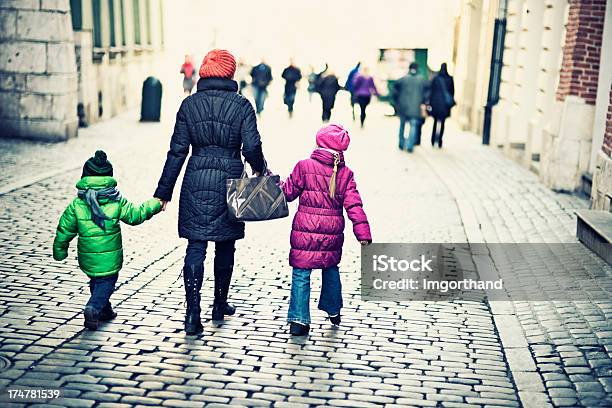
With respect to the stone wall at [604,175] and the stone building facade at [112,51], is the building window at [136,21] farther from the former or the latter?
the stone wall at [604,175]

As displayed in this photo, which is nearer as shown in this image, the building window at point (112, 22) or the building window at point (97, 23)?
the building window at point (97, 23)

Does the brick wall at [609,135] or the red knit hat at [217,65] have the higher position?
the red knit hat at [217,65]

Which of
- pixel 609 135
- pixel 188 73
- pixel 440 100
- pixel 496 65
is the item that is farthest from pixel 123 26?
pixel 609 135

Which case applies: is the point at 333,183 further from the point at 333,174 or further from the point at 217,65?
the point at 217,65

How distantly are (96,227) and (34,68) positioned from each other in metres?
11.3

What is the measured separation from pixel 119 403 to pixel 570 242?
6.06 meters

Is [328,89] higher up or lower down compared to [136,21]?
lower down

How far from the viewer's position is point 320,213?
648 cm

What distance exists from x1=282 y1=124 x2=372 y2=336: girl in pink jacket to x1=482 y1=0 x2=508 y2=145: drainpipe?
44.8ft

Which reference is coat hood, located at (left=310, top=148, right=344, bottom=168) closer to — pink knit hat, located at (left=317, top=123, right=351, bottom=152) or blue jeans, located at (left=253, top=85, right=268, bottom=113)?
pink knit hat, located at (left=317, top=123, right=351, bottom=152)

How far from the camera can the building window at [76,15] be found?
62.8 ft

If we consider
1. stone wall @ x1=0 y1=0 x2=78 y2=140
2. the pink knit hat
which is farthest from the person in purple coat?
the pink knit hat

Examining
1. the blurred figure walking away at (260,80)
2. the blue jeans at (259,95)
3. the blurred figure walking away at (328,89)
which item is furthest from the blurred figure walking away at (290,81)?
the blurred figure walking away at (328,89)

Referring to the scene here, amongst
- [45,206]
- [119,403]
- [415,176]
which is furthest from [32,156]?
[119,403]
